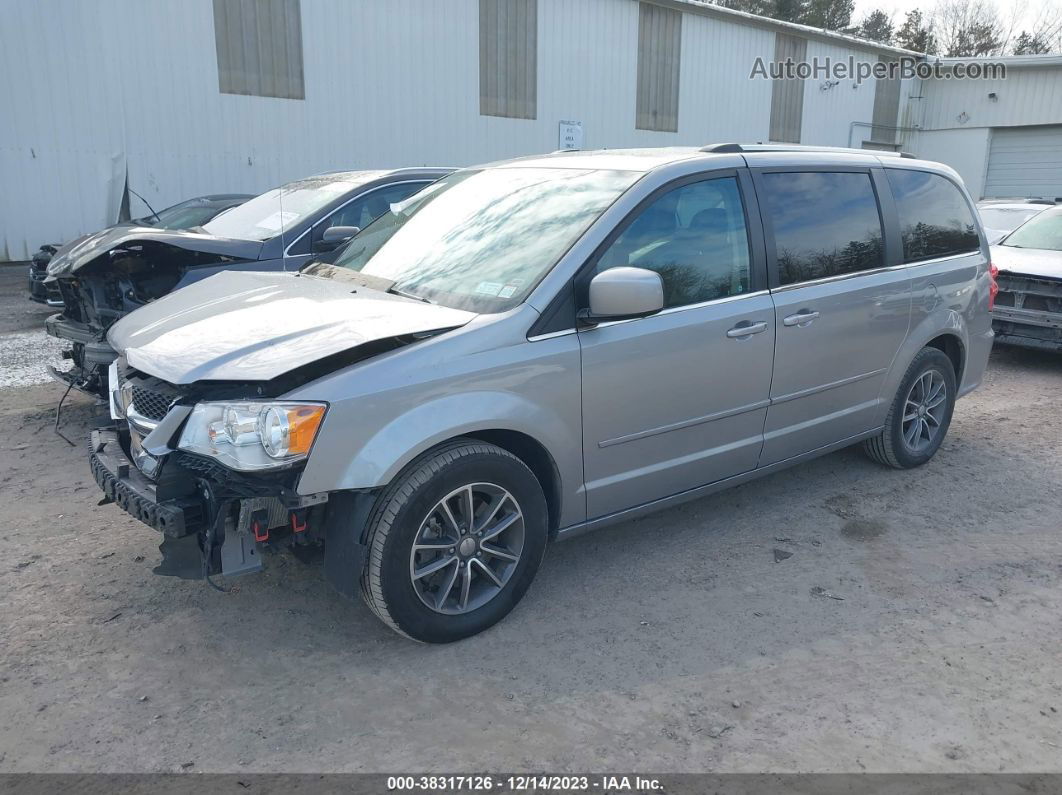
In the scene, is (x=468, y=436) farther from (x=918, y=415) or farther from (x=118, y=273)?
(x=118, y=273)

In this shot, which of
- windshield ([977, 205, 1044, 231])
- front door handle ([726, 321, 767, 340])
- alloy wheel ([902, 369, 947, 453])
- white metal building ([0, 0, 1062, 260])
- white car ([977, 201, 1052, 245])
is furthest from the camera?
white metal building ([0, 0, 1062, 260])

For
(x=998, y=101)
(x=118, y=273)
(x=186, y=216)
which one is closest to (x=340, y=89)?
(x=186, y=216)

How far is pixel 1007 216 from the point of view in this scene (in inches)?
408

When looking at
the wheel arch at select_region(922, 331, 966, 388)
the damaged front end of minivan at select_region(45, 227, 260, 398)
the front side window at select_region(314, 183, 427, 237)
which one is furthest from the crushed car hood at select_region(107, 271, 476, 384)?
the wheel arch at select_region(922, 331, 966, 388)

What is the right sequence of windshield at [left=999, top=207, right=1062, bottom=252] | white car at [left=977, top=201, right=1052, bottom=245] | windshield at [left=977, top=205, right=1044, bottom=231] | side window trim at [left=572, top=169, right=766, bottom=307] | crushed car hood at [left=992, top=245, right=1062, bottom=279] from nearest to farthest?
side window trim at [left=572, top=169, right=766, bottom=307]
crushed car hood at [left=992, top=245, right=1062, bottom=279]
windshield at [left=999, top=207, right=1062, bottom=252]
white car at [left=977, top=201, right=1052, bottom=245]
windshield at [left=977, top=205, right=1044, bottom=231]

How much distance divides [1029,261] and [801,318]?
18.8 feet

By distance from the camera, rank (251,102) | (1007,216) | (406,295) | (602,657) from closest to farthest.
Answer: (602,657) < (406,295) < (1007,216) < (251,102)

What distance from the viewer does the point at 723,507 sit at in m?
4.77

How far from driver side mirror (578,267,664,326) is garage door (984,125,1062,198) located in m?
26.7

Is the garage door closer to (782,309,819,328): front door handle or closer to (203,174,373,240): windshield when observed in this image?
(203,174,373,240): windshield

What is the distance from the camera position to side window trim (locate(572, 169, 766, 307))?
351cm

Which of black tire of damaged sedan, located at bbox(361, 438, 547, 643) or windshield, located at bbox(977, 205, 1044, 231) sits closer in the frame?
black tire of damaged sedan, located at bbox(361, 438, 547, 643)

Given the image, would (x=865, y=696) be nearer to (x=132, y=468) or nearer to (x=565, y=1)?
(x=132, y=468)

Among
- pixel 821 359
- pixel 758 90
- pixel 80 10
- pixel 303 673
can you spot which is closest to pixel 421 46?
pixel 80 10
